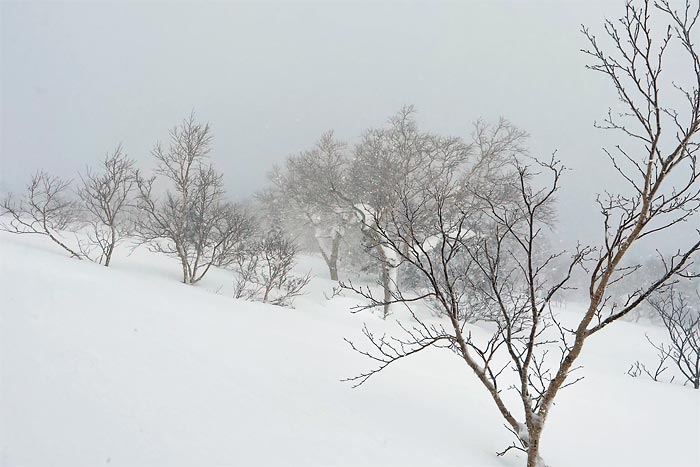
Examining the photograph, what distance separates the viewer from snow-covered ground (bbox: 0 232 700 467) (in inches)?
99.8

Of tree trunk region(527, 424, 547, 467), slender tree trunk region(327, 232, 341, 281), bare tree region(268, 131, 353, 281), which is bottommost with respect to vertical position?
tree trunk region(527, 424, 547, 467)

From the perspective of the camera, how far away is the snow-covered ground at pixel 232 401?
254 centimetres

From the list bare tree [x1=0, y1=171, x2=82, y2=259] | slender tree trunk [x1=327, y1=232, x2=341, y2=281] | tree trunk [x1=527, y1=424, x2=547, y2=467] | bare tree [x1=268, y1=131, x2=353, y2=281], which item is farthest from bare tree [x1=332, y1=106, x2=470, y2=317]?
tree trunk [x1=527, y1=424, x2=547, y2=467]

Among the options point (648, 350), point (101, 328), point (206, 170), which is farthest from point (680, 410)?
point (206, 170)

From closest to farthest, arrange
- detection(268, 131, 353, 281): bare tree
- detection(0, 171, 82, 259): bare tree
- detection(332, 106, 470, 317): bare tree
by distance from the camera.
Result: detection(0, 171, 82, 259): bare tree < detection(332, 106, 470, 317): bare tree < detection(268, 131, 353, 281): bare tree

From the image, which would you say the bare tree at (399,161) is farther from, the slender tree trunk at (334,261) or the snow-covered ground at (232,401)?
the snow-covered ground at (232,401)

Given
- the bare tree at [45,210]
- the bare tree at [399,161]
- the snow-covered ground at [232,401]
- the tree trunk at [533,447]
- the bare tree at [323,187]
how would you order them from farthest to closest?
the bare tree at [323,187] < the bare tree at [399,161] < the bare tree at [45,210] < the tree trunk at [533,447] < the snow-covered ground at [232,401]

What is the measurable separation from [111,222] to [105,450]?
11717 mm

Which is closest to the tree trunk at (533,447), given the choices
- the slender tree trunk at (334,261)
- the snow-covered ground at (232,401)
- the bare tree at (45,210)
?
the snow-covered ground at (232,401)

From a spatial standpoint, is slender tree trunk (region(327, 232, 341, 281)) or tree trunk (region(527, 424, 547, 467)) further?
slender tree trunk (region(327, 232, 341, 281))

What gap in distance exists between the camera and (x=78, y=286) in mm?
5758

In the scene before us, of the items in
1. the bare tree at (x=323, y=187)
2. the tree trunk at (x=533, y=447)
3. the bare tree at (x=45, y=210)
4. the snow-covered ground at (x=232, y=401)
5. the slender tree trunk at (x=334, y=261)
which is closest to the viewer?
the snow-covered ground at (x=232, y=401)

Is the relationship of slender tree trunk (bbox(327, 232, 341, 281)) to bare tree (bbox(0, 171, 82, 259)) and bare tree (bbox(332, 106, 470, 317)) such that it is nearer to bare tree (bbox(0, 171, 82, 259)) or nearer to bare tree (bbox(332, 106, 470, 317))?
bare tree (bbox(332, 106, 470, 317))

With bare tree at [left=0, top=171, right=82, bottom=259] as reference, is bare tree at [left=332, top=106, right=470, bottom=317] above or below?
above
